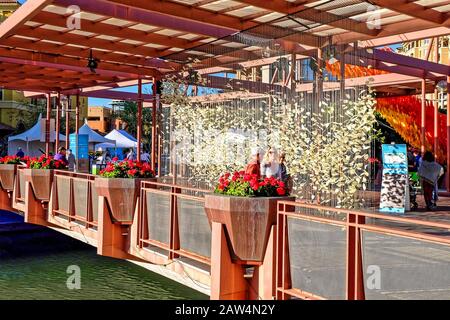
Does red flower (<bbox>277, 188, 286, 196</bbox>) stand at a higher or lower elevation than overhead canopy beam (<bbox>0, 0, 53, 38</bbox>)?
lower

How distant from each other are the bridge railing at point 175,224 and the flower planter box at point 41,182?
17.2 ft

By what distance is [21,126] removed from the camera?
148ft

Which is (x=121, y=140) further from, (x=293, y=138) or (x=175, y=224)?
(x=175, y=224)

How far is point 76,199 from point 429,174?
803 centimetres

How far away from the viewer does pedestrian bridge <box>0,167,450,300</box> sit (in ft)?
13.4

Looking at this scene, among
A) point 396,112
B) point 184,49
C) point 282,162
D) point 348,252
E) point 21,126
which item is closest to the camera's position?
A: point 348,252

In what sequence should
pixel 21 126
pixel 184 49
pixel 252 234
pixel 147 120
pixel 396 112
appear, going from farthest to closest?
1. pixel 147 120
2. pixel 21 126
3. pixel 396 112
4. pixel 184 49
5. pixel 252 234

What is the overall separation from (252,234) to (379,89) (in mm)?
15696

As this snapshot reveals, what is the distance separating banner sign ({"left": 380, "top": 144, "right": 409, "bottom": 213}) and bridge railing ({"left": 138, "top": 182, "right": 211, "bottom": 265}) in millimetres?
6340

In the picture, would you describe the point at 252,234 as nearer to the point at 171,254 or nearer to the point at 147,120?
the point at 171,254

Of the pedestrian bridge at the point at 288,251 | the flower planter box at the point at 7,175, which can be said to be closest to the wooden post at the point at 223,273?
the pedestrian bridge at the point at 288,251

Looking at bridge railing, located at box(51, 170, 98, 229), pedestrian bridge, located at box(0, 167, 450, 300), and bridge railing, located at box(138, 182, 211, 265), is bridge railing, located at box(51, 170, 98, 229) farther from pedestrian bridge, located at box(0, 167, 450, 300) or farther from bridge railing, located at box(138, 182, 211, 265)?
bridge railing, located at box(138, 182, 211, 265)

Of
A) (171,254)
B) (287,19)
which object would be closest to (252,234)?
(171,254)

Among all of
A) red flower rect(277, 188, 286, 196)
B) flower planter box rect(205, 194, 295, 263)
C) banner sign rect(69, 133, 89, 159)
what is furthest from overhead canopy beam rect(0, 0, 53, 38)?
banner sign rect(69, 133, 89, 159)
